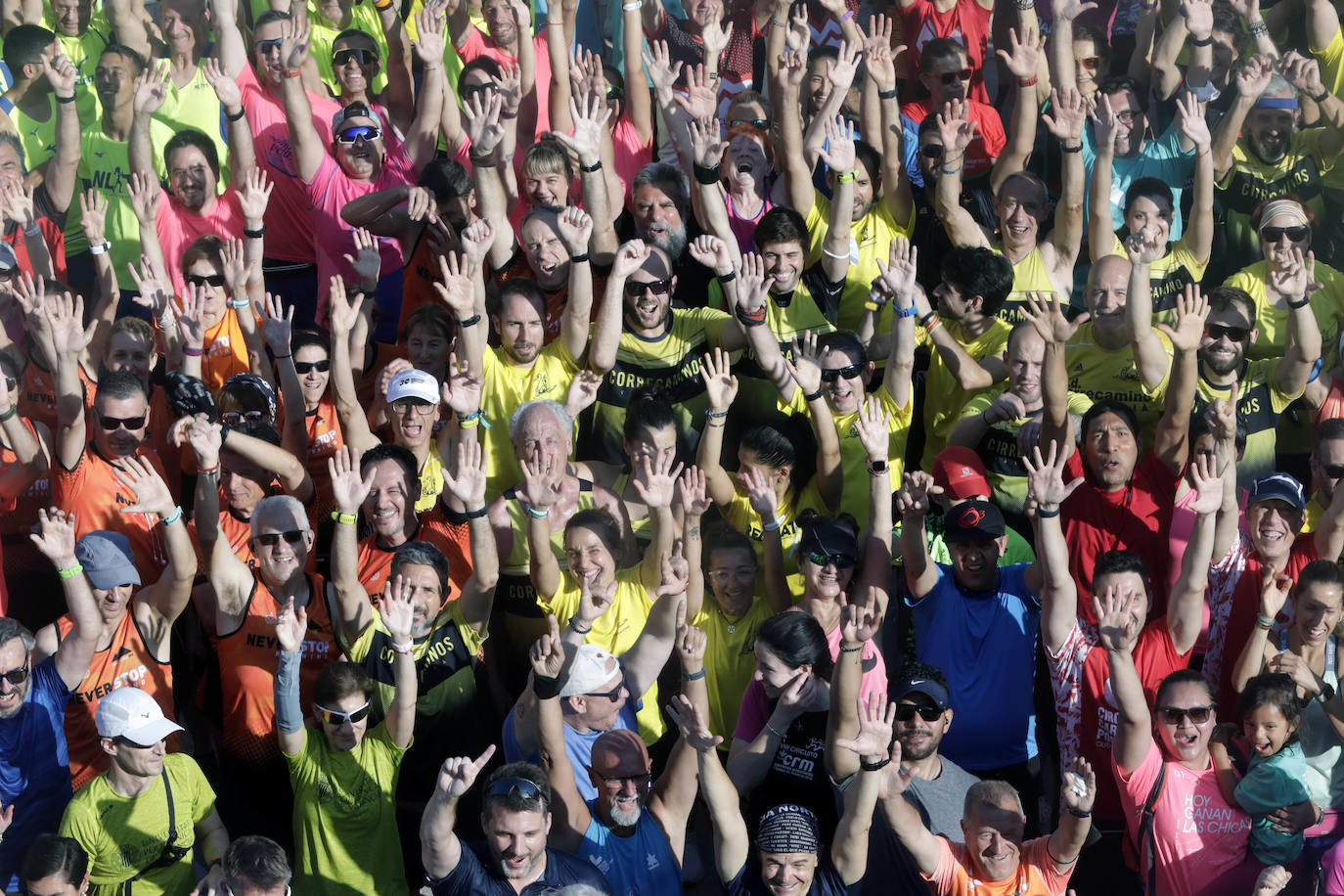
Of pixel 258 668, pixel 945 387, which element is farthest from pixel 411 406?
pixel 945 387

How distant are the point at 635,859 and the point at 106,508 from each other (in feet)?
9.23

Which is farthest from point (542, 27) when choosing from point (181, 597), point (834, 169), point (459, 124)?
point (181, 597)

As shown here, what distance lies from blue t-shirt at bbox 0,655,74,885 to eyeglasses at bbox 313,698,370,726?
3.57 ft

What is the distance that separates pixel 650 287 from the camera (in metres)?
7.13

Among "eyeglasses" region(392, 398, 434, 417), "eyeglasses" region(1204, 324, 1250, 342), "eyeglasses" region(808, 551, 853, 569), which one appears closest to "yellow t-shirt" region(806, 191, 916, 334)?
"eyeglasses" region(1204, 324, 1250, 342)

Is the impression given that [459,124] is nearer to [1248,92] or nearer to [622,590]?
[622,590]

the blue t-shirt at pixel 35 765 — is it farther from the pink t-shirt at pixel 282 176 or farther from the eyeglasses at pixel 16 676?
the pink t-shirt at pixel 282 176

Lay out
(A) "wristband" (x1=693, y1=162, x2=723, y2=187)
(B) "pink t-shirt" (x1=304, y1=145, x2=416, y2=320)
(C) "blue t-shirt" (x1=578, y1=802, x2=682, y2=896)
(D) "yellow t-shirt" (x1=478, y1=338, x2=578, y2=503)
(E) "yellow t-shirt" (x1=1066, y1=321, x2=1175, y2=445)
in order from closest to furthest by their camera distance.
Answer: (C) "blue t-shirt" (x1=578, y1=802, x2=682, y2=896) < (D) "yellow t-shirt" (x1=478, y1=338, x2=578, y2=503) < (E) "yellow t-shirt" (x1=1066, y1=321, x2=1175, y2=445) < (A) "wristband" (x1=693, y1=162, x2=723, y2=187) < (B) "pink t-shirt" (x1=304, y1=145, x2=416, y2=320)

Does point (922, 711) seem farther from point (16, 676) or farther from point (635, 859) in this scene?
point (16, 676)

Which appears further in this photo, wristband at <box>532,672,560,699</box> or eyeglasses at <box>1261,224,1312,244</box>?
eyeglasses at <box>1261,224,1312,244</box>

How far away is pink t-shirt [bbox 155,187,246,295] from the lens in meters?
7.91

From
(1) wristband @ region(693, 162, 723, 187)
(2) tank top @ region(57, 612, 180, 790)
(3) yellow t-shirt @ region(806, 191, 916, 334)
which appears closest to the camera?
(2) tank top @ region(57, 612, 180, 790)

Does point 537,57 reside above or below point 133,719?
above

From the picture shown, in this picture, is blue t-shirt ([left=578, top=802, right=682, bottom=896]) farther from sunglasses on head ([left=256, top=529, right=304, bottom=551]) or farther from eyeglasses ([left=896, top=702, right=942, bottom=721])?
sunglasses on head ([left=256, top=529, right=304, bottom=551])
